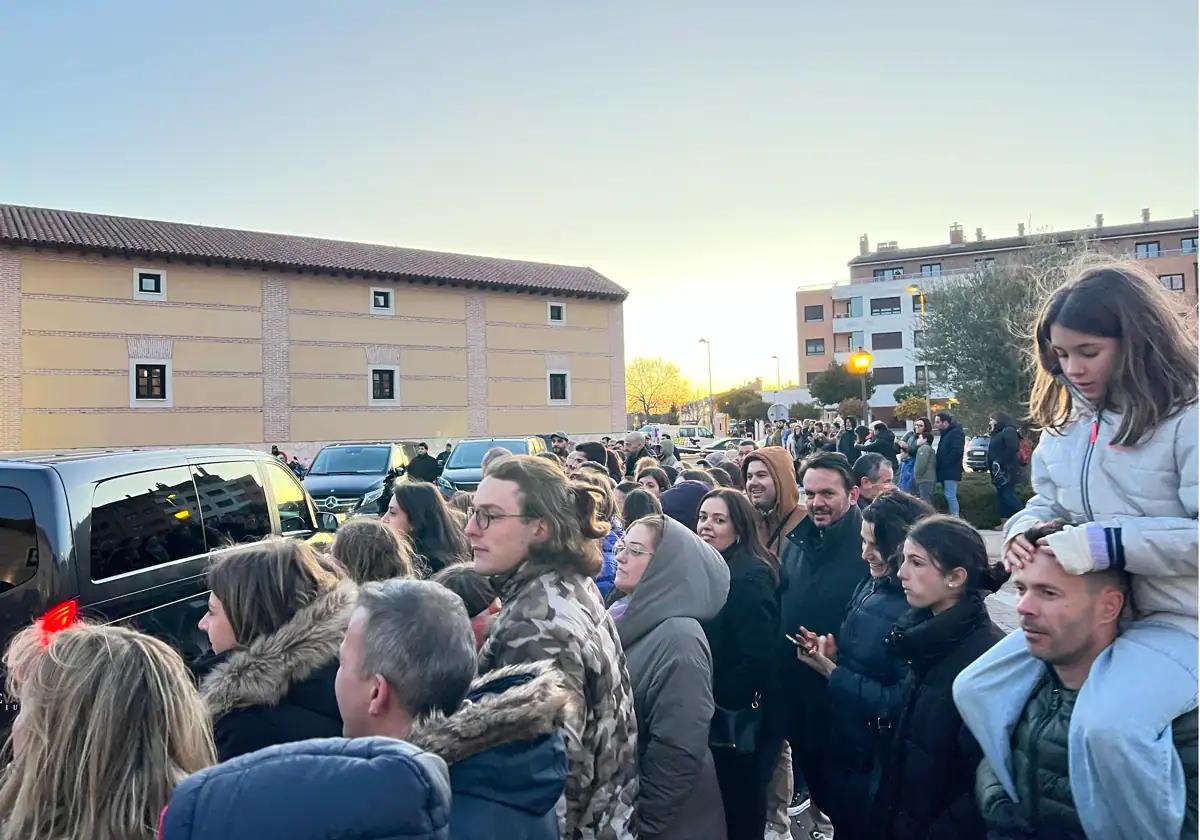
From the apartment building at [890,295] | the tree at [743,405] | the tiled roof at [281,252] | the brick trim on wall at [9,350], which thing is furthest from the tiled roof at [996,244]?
the brick trim on wall at [9,350]

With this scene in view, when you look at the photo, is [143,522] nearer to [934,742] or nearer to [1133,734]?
[934,742]

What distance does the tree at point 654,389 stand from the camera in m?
82.2

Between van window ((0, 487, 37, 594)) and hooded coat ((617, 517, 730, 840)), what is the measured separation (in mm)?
2842

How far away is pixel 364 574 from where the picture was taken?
344cm

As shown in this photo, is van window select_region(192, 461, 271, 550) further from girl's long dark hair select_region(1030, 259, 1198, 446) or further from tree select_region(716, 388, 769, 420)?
tree select_region(716, 388, 769, 420)

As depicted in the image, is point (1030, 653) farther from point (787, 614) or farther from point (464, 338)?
point (464, 338)

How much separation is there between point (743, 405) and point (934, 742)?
217 feet

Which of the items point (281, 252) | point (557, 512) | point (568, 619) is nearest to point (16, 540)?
point (557, 512)

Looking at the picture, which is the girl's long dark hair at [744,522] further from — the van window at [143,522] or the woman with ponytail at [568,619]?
the van window at [143,522]

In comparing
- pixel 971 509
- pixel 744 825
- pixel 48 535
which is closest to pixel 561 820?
pixel 744 825

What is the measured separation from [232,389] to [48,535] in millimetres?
30612

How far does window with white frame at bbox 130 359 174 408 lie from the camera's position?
29.8 m

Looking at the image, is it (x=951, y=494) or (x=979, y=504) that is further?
(x=979, y=504)

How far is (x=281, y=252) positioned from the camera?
33031 mm
